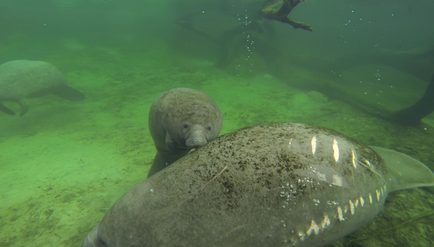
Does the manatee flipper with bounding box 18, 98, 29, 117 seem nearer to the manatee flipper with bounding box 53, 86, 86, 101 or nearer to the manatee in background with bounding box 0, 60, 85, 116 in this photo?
the manatee in background with bounding box 0, 60, 85, 116

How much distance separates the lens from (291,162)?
166cm

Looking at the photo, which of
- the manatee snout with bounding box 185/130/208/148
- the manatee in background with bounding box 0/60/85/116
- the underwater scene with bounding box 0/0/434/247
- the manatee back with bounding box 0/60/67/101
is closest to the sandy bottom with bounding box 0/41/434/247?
the underwater scene with bounding box 0/0/434/247

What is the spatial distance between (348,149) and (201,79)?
37.4 feet

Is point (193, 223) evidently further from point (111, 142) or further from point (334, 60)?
point (334, 60)

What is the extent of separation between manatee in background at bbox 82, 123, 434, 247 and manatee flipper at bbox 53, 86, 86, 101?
998 cm

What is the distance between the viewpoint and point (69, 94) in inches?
404

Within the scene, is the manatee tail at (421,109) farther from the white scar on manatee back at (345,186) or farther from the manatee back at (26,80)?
the manatee back at (26,80)

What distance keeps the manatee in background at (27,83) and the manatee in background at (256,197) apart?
9.44 metres

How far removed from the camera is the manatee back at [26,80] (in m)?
8.50

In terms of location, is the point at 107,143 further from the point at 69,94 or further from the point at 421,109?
the point at 421,109

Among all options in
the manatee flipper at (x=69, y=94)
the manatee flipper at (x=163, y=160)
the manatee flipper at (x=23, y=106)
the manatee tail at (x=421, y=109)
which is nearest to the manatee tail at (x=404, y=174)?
the manatee flipper at (x=163, y=160)

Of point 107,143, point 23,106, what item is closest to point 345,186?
point 107,143

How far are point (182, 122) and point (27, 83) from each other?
30.2ft

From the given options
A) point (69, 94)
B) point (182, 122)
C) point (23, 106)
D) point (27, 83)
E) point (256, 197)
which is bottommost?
point (69, 94)
